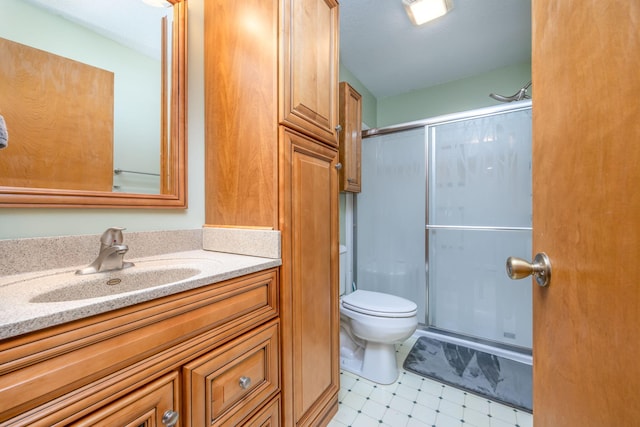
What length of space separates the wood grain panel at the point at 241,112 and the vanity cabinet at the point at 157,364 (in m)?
0.33

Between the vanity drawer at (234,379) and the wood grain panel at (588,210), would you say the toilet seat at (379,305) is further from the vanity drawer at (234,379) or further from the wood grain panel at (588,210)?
the wood grain panel at (588,210)

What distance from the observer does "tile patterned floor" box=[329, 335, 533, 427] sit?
4.01ft

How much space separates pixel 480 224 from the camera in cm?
197

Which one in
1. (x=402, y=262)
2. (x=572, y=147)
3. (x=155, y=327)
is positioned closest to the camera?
(x=572, y=147)

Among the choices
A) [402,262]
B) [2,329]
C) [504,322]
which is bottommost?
[504,322]

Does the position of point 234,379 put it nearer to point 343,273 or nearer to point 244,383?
point 244,383

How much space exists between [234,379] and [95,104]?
1042mm

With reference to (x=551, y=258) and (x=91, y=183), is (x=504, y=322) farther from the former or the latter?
(x=91, y=183)

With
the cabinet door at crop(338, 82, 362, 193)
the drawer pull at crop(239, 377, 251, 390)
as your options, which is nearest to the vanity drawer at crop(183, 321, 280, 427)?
the drawer pull at crop(239, 377, 251, 390)

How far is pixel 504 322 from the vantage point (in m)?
Answer: 1.90

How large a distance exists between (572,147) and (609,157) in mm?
101

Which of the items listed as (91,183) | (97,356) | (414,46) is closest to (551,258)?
(97,356)

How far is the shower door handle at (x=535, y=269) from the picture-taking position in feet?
1.63

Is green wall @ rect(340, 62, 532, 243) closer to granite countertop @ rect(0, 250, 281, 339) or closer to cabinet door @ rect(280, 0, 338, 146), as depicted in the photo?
cabinet door @ rect(280, 0, 338, 146)
